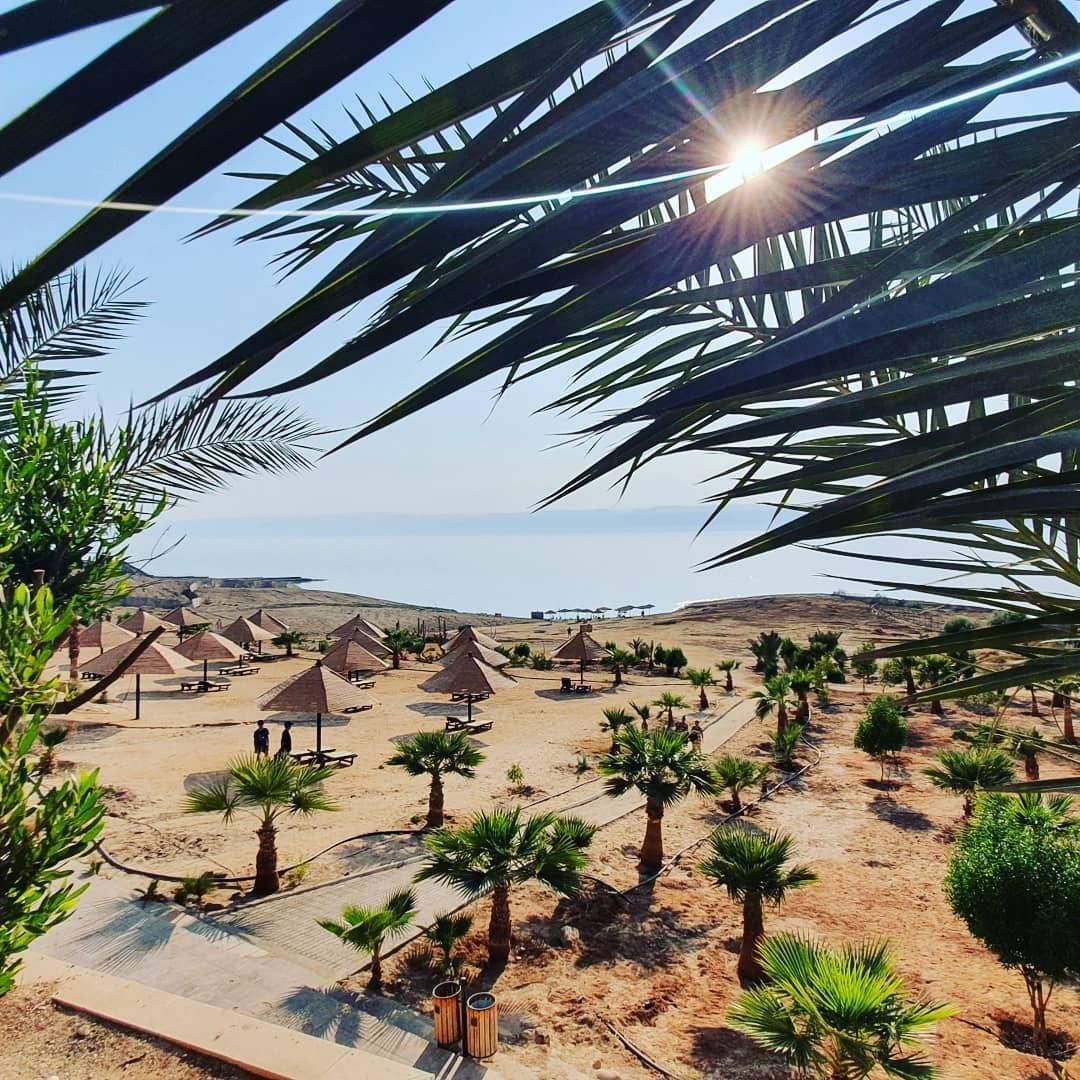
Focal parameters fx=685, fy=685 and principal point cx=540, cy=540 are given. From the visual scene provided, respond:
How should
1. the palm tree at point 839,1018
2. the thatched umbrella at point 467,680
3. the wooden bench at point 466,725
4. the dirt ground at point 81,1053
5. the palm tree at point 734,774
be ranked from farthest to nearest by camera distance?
the wooden bench at point 466,725 < the thatched umbrella at point 467,680 < the palm tree at point 734,774 < the dirt ground at point 81,1053 < the palm tree at point 839,1018

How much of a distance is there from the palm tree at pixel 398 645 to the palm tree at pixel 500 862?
2186cm

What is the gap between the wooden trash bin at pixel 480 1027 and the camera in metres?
6.04

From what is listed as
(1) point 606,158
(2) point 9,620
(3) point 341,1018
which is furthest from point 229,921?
(1) point 606,158

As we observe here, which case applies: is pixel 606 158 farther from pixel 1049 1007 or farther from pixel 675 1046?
pixel 1049 1007

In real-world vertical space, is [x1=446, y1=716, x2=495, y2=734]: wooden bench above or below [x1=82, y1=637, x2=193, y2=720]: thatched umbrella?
below

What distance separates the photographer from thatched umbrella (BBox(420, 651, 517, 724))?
16141 millimetres

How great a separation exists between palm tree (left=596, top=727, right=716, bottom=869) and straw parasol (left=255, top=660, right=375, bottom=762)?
18.7ft

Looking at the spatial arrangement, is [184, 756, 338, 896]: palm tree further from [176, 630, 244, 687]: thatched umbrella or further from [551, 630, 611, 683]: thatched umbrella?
[551, 630, 611, 683]: thatched umbrella

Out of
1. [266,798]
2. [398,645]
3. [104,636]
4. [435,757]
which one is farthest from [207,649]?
[266,798]

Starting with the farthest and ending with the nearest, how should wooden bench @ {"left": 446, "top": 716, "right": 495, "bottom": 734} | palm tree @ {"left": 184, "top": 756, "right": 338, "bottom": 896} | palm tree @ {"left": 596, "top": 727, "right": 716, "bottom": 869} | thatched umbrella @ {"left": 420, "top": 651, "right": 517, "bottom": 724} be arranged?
1. wooden bench @ {"left": 446, "top": 716, "right": 495, "bottom": 734}
2. thatched umbrella @ {"left": 420, "top": 651, "right": 517, "bottom": 724}
3. palm tree @ {"left": 596, "top": 727, "right": 716, "bottom": 869}
4. palm tree @ {"left": 184, "top": 756, "right": 338, "bottom": 896}

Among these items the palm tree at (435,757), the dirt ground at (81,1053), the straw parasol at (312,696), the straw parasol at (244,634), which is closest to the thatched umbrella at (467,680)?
the straw parasol at (312,696)

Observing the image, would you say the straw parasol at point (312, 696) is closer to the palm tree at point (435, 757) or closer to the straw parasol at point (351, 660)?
the palm tree at point (435, 757)

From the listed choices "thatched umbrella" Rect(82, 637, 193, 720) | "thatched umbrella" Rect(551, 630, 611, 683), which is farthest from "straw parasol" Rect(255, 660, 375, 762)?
"thatched umbrella" Rect(551, 630, 611, 683)

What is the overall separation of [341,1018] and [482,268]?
26.2 feet
